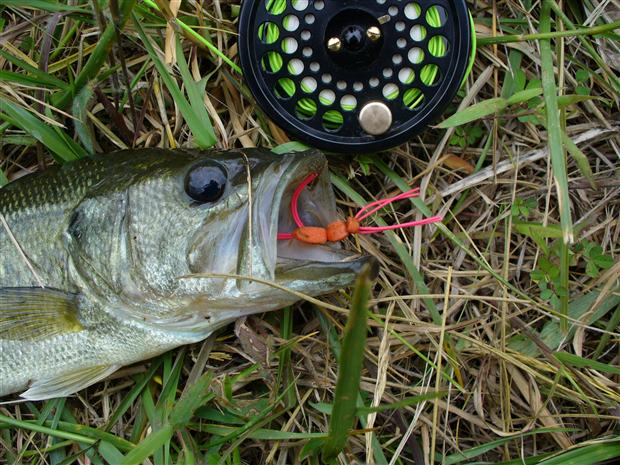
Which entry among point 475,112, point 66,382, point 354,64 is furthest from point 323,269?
point 66,382

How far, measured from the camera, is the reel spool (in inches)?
97.8

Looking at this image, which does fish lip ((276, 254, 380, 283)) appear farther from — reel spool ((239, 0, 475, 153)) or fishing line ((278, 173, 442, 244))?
reel spool ((239, 0, 475, 153))

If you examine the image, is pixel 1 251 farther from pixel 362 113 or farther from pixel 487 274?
pixel 487 274

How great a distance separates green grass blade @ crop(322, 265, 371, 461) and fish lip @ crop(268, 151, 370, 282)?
403 mm

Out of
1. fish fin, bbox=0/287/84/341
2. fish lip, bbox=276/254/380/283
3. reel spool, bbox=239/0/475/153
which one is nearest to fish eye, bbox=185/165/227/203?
fish lip, bbox=276/254/380/283

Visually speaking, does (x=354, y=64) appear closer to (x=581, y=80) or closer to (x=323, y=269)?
(x=323, y=269)

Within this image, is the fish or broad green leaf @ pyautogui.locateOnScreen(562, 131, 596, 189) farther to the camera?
broad green leaf @ pyautogui.locateOnScreen(562, 131, 596, 189)

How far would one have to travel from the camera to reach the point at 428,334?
2.65 metres

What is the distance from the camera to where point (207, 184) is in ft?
7.29

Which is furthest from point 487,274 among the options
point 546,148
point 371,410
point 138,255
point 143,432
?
point 143,432

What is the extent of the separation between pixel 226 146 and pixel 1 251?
1.03m

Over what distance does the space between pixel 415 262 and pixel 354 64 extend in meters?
0.89

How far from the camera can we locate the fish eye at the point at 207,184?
222cm

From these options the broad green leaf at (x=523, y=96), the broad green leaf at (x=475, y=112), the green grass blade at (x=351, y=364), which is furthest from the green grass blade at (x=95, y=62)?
the broad green leaf at (x=523, y=96)
